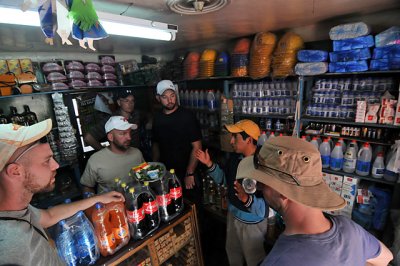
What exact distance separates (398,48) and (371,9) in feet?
1.71

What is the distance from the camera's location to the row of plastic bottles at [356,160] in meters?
2.03

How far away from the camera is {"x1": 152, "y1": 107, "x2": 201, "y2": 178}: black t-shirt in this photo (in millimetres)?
2604

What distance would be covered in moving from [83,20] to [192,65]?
7.79 ft

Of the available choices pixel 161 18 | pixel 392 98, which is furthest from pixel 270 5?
pixel 392 98

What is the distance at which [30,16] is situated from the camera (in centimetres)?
111

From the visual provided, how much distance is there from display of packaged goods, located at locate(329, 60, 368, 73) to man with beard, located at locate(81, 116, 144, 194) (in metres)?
2.24

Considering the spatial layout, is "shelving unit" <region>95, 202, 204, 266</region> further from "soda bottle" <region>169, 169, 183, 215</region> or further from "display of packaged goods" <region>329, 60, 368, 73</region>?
"display of packaged goods" <region>329, 60, 368, 73</region>

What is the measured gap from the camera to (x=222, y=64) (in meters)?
2.90

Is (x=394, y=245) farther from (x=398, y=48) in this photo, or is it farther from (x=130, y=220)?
(x=130, y=220)

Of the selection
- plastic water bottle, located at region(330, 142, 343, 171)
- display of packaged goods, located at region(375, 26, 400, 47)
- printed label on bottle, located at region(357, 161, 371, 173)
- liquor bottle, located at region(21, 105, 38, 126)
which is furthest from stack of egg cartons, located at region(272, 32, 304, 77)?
liquor bottle, located at region(21, 105, 38, 126)

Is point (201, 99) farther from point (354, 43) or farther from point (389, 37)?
point (389, 37)

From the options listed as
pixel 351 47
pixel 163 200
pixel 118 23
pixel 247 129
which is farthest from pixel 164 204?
pixel 351 47

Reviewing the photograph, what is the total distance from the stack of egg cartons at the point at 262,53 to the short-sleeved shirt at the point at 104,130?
2.20 m

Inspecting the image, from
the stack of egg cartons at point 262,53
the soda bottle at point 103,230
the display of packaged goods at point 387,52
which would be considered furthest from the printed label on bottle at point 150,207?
the display of packaged goods at point 387,52
